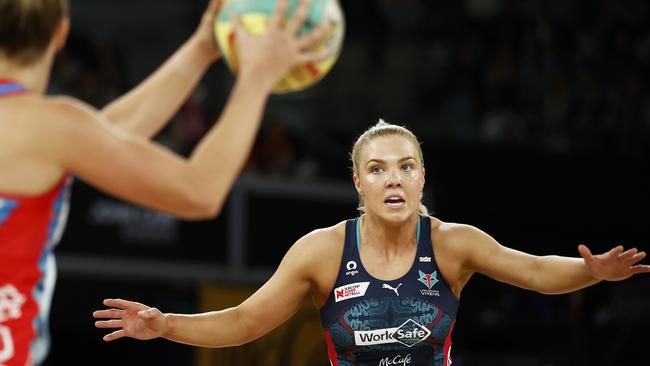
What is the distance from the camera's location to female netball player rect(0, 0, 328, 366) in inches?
97.7

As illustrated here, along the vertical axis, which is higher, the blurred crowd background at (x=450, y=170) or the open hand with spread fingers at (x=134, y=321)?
the blurred crowd background at (x=450, y=170)

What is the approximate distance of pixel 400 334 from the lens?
446 cm

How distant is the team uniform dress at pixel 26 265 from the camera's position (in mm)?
2564

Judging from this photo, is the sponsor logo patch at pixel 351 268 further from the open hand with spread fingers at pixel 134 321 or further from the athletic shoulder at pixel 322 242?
the open hand with spread fingers at pixel 134 321

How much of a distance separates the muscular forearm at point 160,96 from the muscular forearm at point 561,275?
1.81 metres

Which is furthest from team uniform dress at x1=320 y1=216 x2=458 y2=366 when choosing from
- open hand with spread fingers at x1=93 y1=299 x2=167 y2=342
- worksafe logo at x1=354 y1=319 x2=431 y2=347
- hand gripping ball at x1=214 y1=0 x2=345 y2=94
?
hand gripping ball at x1=214 y1=0 x2=345 y2=94

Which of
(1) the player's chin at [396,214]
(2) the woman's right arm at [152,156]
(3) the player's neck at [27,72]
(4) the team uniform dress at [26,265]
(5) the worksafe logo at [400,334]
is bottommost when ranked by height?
(4) the team uniform dress at [26,265]

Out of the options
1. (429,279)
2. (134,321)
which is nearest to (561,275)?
(429,279)

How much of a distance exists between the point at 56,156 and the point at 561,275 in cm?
259

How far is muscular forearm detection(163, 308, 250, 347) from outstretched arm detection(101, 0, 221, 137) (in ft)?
4.15

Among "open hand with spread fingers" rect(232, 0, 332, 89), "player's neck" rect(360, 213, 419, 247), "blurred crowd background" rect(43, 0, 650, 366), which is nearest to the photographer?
"open hand with spread fingers" rect(232, 0, 332, 89)

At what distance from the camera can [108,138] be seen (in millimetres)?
2484

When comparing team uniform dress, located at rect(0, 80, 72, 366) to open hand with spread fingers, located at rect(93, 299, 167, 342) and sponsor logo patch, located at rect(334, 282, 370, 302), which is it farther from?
sponsor logo patch, located at rect(334, 282, 370, 302)

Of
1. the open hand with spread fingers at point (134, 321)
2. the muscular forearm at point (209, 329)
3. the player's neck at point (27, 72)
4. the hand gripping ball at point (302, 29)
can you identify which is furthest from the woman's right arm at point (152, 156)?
the muscular forearm at point (209, 329)
